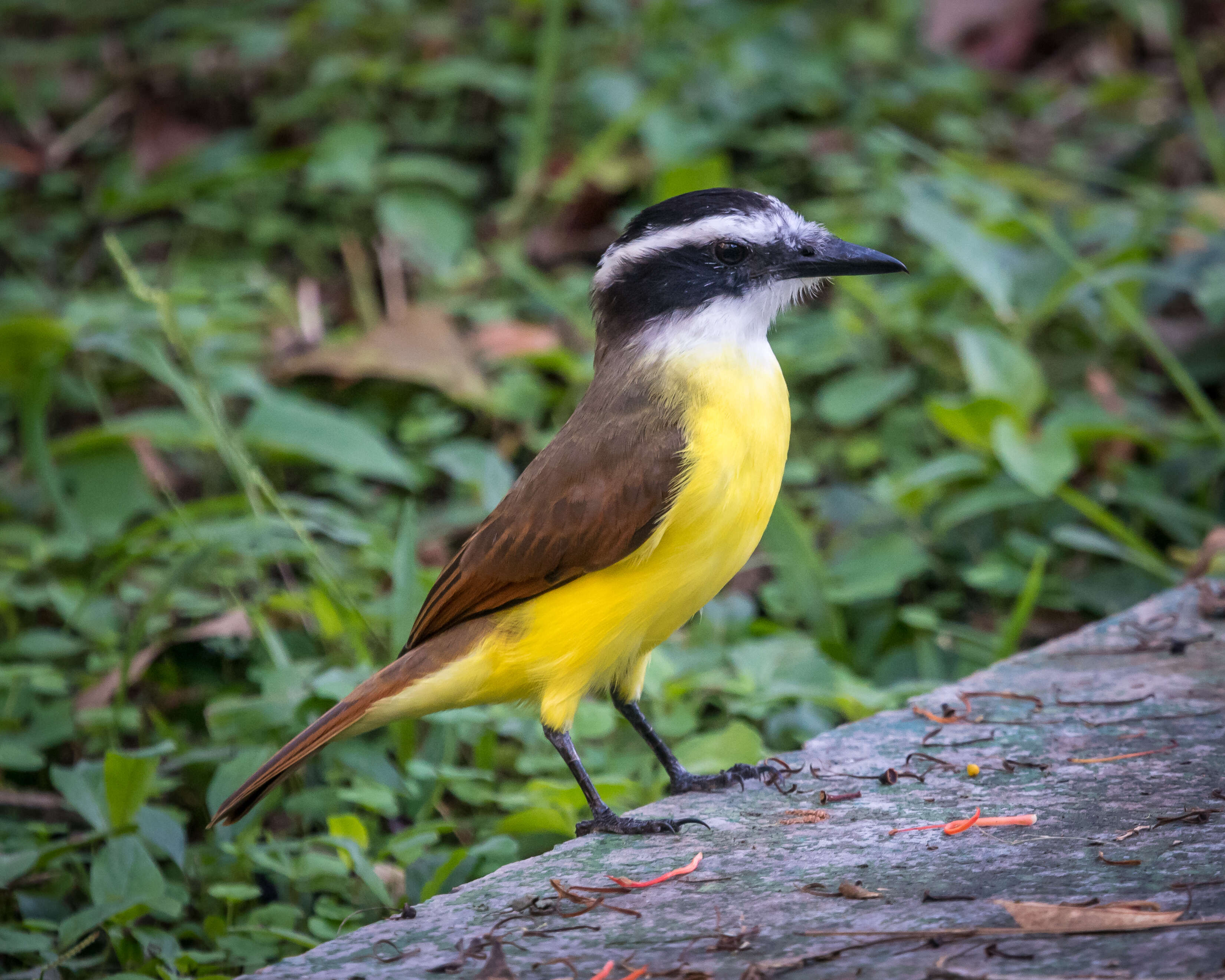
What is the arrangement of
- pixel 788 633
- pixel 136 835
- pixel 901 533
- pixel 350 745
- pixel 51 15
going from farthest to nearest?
pixel 51 15, pixel 901 533, pixel 788 633, pixel 350 745, pixel 136 835

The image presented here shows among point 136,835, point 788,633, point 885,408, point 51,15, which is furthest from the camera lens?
point 51,15

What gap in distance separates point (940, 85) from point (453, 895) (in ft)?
23.0

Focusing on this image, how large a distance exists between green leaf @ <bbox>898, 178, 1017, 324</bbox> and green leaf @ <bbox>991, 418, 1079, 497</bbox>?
997 millimetres

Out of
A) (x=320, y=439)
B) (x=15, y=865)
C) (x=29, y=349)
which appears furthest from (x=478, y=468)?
(x=15, y=865)

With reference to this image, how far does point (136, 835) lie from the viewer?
3.66 meters

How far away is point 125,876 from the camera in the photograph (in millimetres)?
3484

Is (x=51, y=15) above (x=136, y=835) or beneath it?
above

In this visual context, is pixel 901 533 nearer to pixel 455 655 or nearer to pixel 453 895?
pixel 455 655

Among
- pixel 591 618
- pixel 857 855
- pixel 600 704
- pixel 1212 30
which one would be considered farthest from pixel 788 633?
pixel 1212 30

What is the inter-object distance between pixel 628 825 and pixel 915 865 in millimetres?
731

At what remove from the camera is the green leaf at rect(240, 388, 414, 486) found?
5.66 m

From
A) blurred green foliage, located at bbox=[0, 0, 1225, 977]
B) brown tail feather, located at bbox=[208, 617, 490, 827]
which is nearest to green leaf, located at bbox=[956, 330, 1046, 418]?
blurred green foliage, located at bbox=[0, 0, 1225, 977]

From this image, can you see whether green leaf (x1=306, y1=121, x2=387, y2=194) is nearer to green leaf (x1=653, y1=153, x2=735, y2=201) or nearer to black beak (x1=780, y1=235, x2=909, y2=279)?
green leaf (x1=653, y1=153, x2=735, y2=201)

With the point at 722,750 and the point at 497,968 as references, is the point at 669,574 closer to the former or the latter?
the point at 722,750
